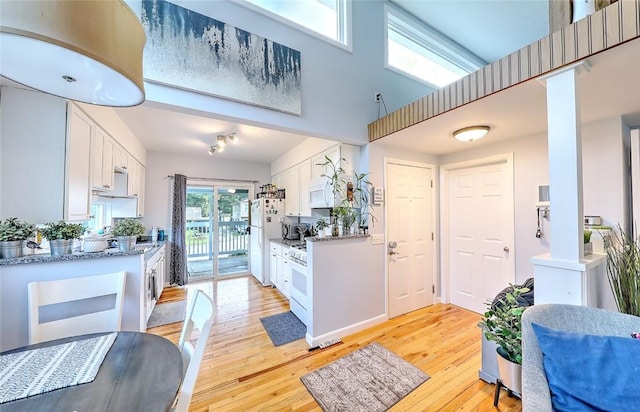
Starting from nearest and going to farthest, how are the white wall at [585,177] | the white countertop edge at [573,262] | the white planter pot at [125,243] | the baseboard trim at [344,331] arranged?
1. the white countertop edge at [573,262]
2. the white planter pot at [125,243]
3. the white wall at [585,177]
4. the baseboard trim at [344,331]

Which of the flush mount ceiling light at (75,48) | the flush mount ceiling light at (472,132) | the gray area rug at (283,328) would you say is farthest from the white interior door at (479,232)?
the flush mount ceiling light at (75,48)

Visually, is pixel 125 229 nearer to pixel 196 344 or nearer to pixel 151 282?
pixel 196 344

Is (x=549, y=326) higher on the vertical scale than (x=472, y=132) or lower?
lower

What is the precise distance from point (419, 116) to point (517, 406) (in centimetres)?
238

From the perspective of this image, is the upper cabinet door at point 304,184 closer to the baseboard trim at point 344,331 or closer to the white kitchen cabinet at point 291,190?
the white kitchen cabinet at point 291,190

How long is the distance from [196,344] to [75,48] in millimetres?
1135

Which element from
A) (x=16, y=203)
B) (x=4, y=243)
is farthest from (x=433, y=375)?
(x=16, y=203)

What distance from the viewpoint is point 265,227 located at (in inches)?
170

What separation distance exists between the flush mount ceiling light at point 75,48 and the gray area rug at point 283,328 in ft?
8.17

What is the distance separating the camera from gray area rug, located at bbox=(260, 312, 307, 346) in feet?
8.49

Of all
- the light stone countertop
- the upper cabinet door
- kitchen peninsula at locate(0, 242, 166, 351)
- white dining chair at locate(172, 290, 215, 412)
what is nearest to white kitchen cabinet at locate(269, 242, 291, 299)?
the upper cabinet door

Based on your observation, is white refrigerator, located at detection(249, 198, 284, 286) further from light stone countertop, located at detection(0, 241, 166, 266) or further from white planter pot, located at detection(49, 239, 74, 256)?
white planter pot, located at detection(49, 239, 74, 256)

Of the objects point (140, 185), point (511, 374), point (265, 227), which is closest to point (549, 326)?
point (511, 374)

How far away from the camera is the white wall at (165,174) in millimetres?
4438
